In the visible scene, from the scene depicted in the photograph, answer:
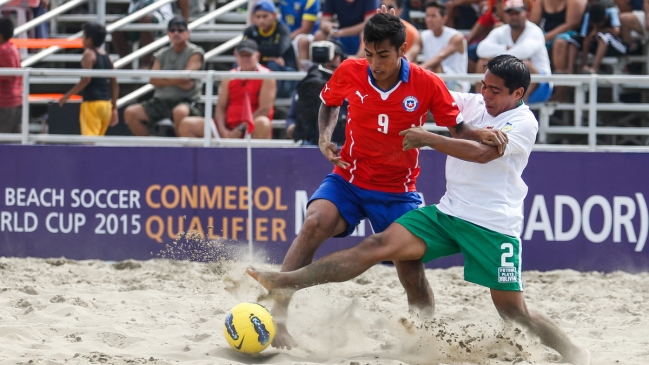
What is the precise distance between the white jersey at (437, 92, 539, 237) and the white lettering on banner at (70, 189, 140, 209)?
14.8 ft

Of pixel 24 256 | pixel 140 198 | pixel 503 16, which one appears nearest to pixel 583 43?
pixel 503 16

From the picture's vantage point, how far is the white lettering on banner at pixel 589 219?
8.00 metres

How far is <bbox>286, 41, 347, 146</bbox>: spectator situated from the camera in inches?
321

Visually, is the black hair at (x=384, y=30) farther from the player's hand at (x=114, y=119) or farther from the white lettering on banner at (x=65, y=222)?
the player's hand at (x=114, y=119)

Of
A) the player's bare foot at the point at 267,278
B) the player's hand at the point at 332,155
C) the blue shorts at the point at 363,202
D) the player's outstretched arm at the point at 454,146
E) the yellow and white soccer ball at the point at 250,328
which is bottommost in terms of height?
the yellow and white soccer ball at the point at 250,328

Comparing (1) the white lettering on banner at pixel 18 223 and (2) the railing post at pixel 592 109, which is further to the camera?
(1) the white lettering on banner at pixel 18 223

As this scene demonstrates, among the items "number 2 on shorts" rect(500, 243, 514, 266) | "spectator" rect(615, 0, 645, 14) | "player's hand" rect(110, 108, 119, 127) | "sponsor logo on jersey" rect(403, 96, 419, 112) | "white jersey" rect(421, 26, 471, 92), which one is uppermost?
"spectator" rect(615, 0, 645, 14)

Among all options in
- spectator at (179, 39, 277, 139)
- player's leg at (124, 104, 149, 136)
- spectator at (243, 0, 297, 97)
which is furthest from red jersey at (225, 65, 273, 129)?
player's leg at (124, 104, 149, 136)

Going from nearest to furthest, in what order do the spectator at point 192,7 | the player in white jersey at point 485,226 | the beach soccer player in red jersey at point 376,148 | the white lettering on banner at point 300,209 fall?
the player in white jersey at point 485,226, the beach soccer player in red jersey at point 376,148, the white lettering on banner at point 300,209, the spectator at point 192,7

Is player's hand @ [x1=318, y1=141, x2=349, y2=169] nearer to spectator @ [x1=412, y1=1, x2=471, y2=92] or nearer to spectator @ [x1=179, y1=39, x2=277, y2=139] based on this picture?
spectator @ [x1=179, y1=39, x2=277, y2=139]

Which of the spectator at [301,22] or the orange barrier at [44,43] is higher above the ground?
the spectator at [301,22]

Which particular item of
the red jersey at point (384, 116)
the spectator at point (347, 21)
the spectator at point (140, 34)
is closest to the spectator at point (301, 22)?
the spectator at point (347, 21)

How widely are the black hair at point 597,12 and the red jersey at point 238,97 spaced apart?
12.7 feet

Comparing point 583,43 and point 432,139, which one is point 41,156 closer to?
point 432,139
